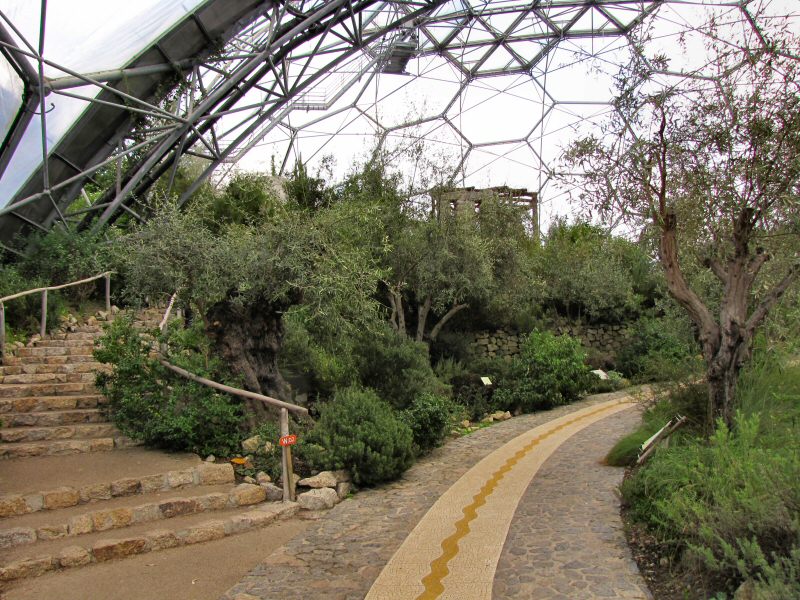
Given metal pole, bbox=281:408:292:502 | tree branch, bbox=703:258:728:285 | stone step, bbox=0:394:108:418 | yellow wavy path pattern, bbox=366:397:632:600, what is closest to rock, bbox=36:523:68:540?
metal pole, bbox=281:408:292:502

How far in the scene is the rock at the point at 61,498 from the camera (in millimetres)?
5551

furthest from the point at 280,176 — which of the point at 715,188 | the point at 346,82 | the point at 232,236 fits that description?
the point at 715,188

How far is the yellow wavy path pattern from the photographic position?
4265mm

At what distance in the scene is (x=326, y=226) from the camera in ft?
28.5

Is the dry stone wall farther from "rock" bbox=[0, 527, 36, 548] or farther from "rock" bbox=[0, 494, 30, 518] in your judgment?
"rock" bbox=[0, 527, 36, 548]

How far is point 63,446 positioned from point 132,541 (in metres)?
2.46

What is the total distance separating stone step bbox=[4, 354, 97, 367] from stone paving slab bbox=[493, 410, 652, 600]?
717cm

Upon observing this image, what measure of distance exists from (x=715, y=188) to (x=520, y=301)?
1031 cm

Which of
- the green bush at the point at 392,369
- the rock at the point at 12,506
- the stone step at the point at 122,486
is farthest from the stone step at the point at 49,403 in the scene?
the green bush at the point at 392,369

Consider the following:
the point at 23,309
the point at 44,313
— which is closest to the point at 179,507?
the point at 44,313

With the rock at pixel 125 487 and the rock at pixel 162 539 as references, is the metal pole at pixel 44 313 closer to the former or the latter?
the rock at pixel 125 487

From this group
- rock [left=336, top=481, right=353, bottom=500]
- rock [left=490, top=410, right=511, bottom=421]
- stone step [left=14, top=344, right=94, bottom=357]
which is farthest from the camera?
rock [left=490, top=410, right=511, bottom=421]

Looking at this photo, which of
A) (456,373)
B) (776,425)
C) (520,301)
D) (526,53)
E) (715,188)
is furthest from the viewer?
(526,53)

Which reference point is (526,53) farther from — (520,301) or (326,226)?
(326,226)
